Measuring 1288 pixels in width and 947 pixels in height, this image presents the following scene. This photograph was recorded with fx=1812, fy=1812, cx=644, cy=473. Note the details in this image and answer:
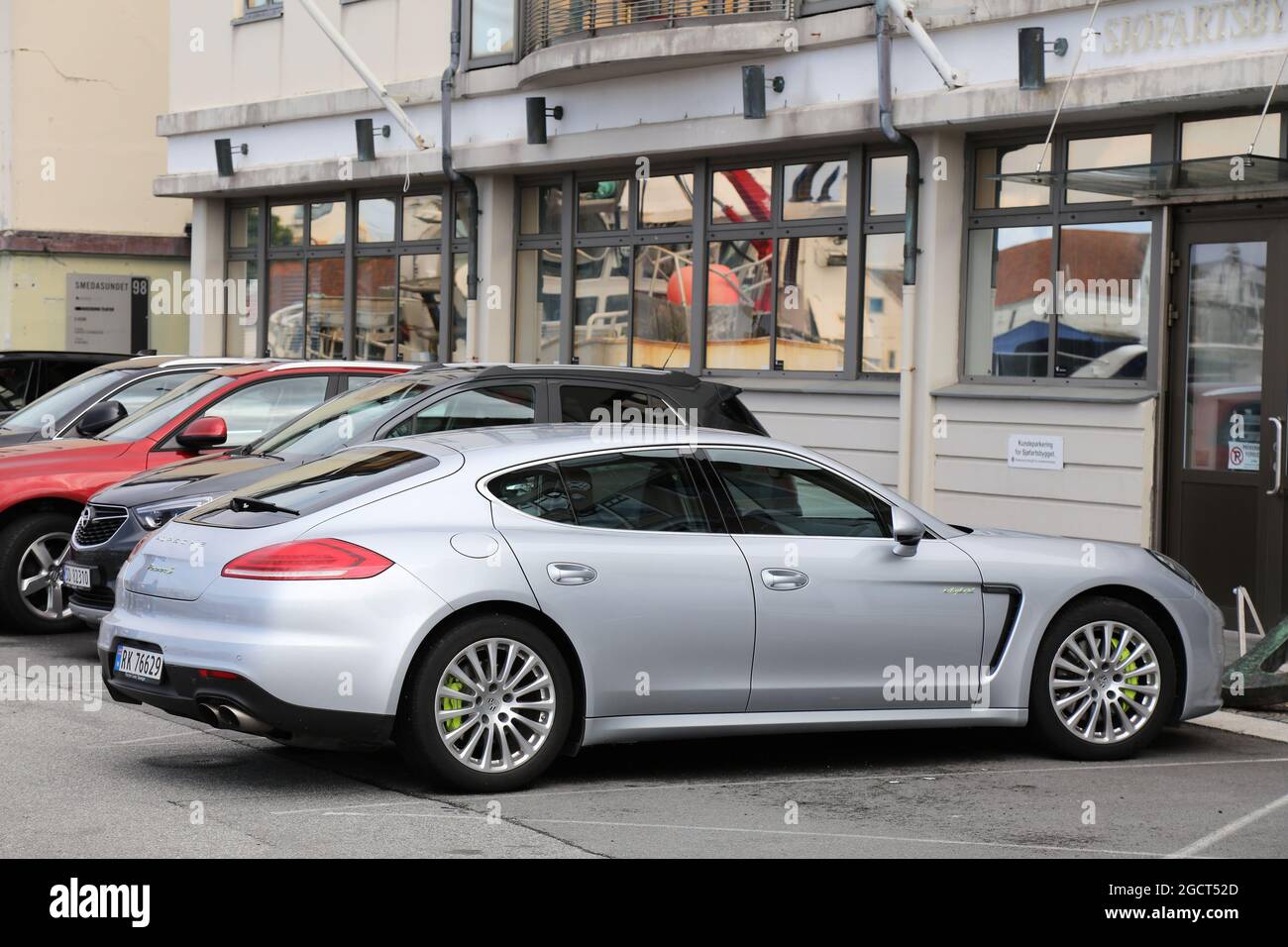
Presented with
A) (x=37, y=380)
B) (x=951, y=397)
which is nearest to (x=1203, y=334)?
(x=951, y=397)

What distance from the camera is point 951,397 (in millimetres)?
14617

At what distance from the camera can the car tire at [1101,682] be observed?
8.28m

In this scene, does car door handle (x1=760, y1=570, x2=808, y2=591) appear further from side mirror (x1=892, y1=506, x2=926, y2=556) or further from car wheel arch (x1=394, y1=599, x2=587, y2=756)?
car wheel arch (x1=394, y1=599, x2=587, y2=756)

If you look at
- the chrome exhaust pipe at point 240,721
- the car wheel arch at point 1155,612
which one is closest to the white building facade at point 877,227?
the car wheel arch at point 1155,612

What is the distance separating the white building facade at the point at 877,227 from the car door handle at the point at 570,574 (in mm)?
5772

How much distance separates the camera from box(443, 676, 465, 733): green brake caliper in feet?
23.4

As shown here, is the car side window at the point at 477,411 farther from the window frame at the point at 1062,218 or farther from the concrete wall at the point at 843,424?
the concrete wall at the point at 843,424

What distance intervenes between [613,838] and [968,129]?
9.47 meters

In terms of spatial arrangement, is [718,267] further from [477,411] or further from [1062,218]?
[477,411]

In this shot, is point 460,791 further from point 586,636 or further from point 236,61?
point 236,61

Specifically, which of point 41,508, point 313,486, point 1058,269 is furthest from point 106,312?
point 313,486

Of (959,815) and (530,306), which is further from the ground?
(530,306)

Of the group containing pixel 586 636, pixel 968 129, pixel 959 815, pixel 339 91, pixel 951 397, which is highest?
pixel 339 91

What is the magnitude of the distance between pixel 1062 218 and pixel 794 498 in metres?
6.77
